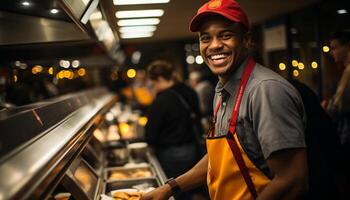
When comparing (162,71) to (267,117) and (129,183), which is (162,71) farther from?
(267,117)

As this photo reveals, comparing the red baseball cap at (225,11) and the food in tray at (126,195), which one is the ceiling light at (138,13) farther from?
the red baseball cap at (225,11)

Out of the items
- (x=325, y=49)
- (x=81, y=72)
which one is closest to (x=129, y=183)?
(x=325, y=49)

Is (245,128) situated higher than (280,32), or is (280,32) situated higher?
(280,32)

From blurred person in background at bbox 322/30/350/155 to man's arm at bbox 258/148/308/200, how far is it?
4.98 feet

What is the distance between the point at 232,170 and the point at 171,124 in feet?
8.42

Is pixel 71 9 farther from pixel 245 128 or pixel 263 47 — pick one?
pixel 263 47

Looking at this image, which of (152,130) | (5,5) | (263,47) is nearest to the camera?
(5,5)

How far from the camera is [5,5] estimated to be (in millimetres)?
2410

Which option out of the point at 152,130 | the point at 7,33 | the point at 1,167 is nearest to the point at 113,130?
the point at 152,130

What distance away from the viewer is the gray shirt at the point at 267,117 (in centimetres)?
155

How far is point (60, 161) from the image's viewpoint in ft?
4.97

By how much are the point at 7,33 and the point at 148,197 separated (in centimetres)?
146

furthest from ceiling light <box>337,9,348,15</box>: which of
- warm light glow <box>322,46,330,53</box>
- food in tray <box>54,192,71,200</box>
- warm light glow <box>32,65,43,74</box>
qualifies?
warm light glow <box>32,65,43,74</box>

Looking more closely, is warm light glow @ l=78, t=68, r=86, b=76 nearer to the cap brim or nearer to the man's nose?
the cap brim
